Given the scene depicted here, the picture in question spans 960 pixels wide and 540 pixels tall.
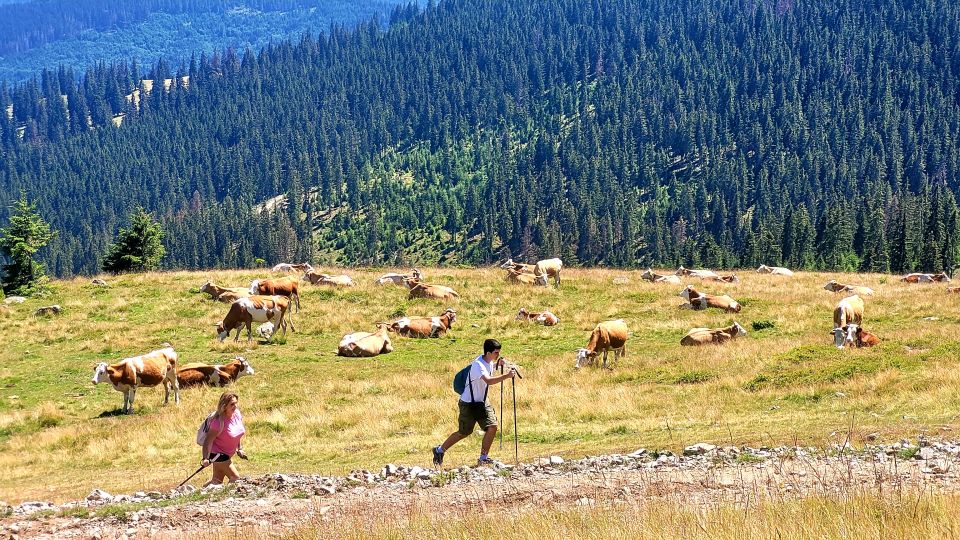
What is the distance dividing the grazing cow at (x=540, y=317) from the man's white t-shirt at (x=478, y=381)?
20705 millimetres

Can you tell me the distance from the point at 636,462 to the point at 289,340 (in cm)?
2064

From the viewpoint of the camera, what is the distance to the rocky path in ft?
35.2

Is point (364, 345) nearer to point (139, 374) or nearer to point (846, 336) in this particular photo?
point (139, 374)

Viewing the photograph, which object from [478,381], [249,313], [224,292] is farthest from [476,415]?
[224,292]

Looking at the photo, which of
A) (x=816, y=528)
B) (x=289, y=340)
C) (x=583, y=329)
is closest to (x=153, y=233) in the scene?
(x=289, y=340)

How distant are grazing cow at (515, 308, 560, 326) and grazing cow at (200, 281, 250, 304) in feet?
38.7

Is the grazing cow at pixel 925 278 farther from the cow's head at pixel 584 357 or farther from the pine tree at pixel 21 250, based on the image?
the pine tree at pixel 21 250

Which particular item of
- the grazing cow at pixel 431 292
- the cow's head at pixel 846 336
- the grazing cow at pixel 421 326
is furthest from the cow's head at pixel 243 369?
the cow's head at pixel 846 336

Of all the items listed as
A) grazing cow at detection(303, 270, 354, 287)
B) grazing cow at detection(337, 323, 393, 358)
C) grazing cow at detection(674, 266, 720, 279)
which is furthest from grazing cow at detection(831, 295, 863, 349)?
grazing cow at detection(303, 270, 354, 287)

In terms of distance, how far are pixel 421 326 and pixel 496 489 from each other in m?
21.2

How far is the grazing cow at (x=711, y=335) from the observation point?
29.9 meters

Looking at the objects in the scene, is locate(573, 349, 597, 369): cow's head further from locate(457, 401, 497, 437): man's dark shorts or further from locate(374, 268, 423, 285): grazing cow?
locate(374, 268, 423, 285): grazing cow

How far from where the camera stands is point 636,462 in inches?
531

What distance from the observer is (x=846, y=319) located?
3009 centimetres
